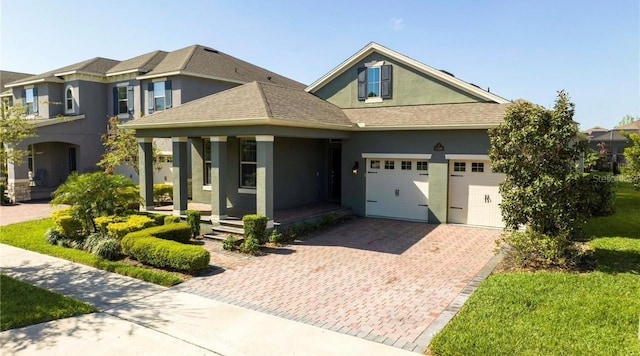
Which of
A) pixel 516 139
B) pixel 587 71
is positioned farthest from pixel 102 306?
pixel 587 71

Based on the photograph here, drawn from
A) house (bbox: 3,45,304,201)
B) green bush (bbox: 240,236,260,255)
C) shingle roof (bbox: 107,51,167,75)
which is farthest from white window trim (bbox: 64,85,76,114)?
green bush (bbox: 240,236,260,255)

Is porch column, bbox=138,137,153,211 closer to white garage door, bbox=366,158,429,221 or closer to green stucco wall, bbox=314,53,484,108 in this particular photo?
green stucco wall, bbox=314,53,484,108

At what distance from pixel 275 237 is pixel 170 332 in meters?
5.81

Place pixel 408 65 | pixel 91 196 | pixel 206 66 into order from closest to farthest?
pixel 91 196, pixel 408 65, pixel 206 66

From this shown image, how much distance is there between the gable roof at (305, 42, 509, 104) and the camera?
15.6 m

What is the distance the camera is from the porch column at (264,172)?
40.8ft

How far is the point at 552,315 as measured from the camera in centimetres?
673

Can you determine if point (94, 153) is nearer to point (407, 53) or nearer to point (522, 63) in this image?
point (407, 53)

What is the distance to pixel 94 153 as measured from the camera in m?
26.2

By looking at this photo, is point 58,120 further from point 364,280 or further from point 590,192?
point 590,192

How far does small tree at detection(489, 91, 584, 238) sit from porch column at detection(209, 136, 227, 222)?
811 cm

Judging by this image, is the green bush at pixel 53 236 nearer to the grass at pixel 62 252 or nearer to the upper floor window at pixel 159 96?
the grass at pixel 62 252

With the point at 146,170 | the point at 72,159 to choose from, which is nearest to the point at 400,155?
the point at 146,170

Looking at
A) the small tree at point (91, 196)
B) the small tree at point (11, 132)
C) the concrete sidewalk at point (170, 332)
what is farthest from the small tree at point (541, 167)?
the small tree at point (11, 132)
